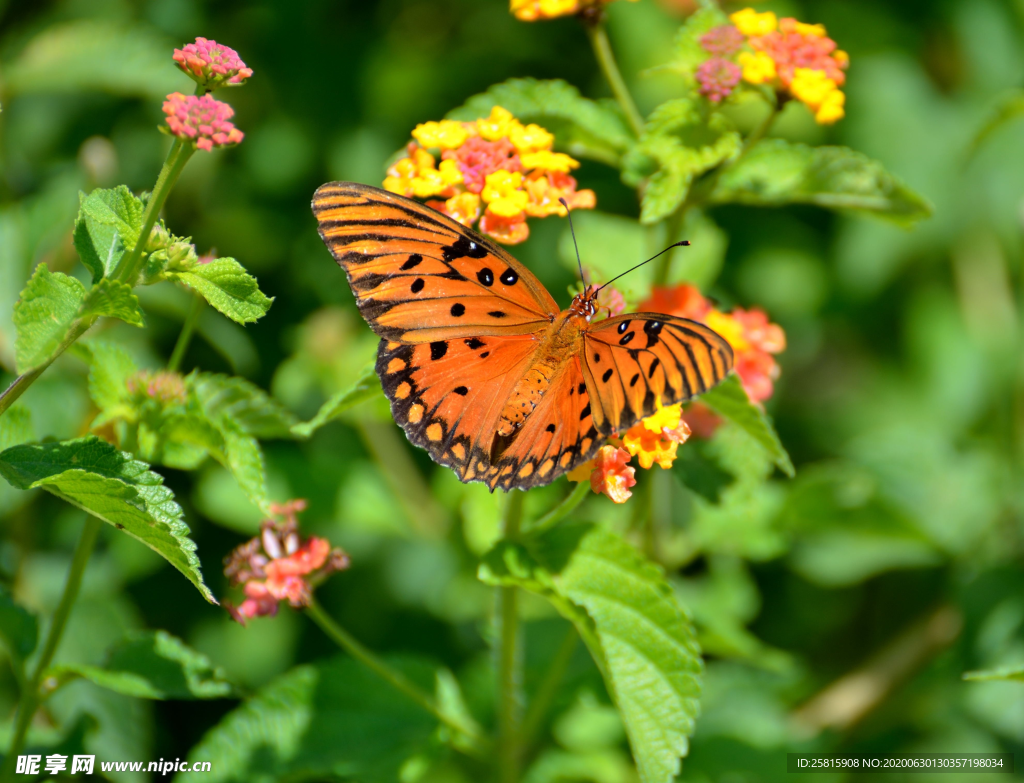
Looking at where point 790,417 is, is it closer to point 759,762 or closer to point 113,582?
point 759,762

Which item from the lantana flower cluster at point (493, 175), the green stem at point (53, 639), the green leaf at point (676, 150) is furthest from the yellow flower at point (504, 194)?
the green stem at point (53, 639)

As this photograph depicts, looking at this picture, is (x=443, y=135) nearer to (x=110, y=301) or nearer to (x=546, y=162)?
(x=546, y=162)

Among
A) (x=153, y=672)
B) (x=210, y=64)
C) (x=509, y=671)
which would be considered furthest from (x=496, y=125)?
(x=153, y=672)

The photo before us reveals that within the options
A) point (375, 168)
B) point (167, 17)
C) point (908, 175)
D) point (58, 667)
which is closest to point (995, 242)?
point (908, 175)

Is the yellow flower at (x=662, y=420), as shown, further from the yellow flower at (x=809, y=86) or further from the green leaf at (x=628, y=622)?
the yellow flower at (x=809, y=86)

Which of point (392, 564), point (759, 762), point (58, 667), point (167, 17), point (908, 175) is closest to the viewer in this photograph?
point (58, 667)

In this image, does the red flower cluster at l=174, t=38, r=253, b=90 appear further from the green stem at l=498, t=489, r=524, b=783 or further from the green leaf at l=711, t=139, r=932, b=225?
the green leaf at l=711, t=139, r=932, b=225

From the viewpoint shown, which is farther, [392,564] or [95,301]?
[392,564]
